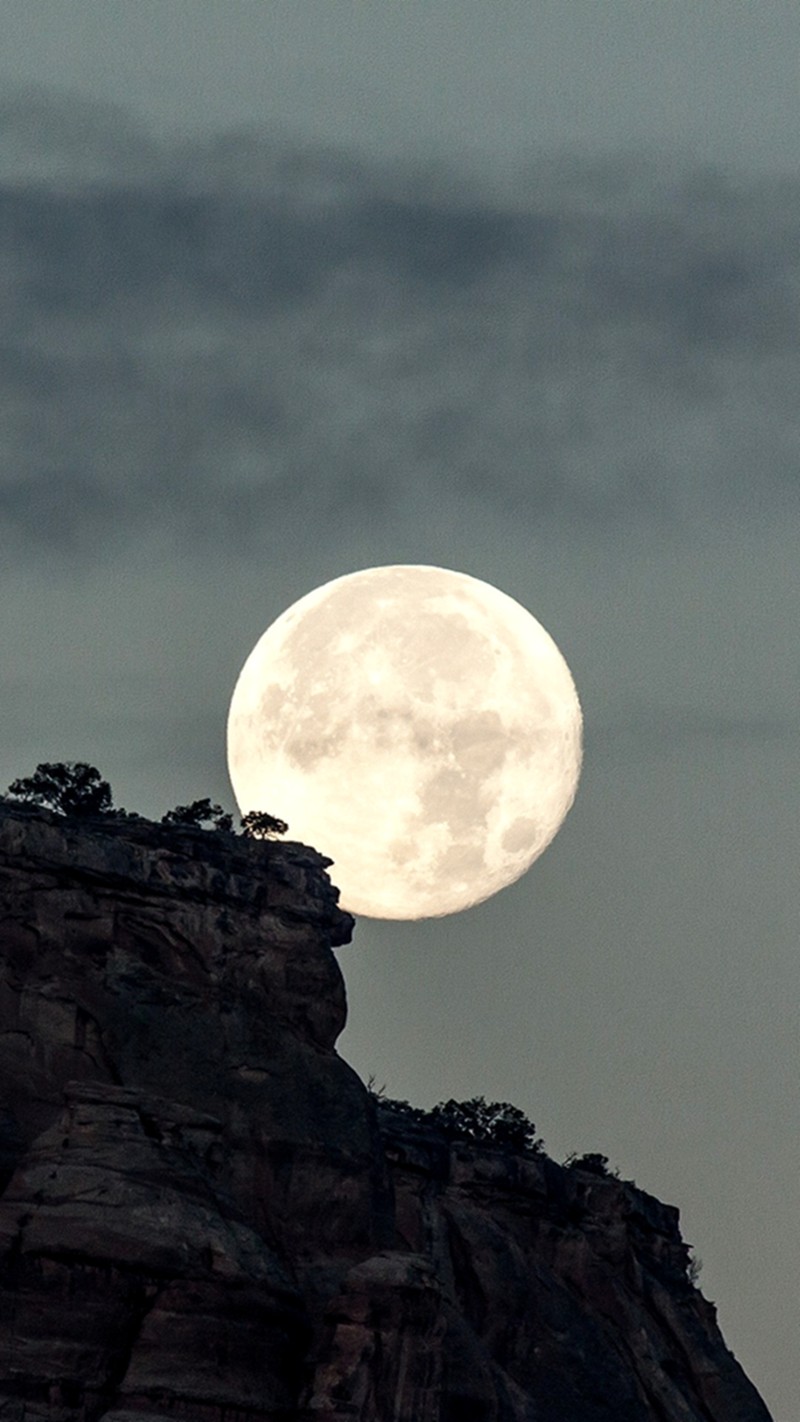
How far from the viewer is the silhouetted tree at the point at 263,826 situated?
612ft

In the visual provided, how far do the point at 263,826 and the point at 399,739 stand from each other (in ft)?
27.6

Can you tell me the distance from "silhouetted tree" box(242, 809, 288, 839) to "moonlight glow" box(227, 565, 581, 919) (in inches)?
79.7

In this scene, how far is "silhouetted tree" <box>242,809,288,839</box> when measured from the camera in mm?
186500

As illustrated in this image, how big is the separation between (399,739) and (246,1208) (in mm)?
33278

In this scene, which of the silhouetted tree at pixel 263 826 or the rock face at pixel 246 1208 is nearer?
the rock face at pixel 246 1208

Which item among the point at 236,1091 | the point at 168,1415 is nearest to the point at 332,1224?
the point at 236,1091

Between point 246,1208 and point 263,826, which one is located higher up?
point 263,826

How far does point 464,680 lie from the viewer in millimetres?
188875

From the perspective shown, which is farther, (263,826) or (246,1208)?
(263,826)

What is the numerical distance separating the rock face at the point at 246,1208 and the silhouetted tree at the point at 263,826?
26.9 ft

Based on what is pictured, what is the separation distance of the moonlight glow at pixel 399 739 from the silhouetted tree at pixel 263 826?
202 cm

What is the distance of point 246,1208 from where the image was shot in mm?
161875

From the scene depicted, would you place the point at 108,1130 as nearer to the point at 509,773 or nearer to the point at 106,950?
the point at 106,950

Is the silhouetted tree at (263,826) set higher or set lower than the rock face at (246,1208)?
higher
